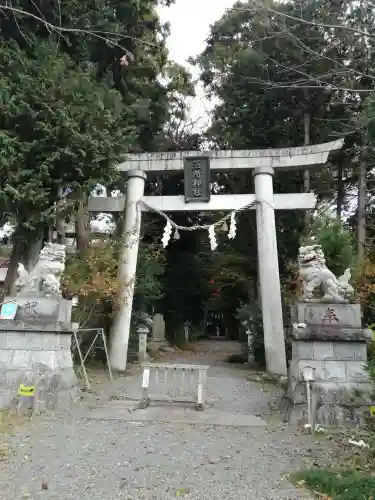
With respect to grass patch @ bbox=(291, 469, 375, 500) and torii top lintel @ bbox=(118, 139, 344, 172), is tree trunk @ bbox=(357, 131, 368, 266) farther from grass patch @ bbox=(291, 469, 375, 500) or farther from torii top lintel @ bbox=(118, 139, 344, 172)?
grass patch @ bbox=(291, 469, 375, 500)

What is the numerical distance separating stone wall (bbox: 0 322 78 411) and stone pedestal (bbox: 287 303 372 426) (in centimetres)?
349

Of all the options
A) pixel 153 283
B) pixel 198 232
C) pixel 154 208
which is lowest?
pixel 153 283

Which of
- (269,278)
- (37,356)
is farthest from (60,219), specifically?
(269,278)

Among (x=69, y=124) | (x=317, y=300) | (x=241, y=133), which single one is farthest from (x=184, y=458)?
(x=241, y=133)

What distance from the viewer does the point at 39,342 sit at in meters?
6.67

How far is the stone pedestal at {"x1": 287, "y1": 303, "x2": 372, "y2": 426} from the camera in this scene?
18.3ft

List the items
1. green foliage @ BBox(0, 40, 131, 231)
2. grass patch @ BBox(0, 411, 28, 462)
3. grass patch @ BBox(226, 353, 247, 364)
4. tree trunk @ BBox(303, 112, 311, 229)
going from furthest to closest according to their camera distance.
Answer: tree trunk @ BBox(303, 112, 311, 229), grass patch @ BBox(226, 353, 247, 364), green foliage @ BBox(0, 40, 131, 231), grass patch @ BBox(0, 411, 28, 462)

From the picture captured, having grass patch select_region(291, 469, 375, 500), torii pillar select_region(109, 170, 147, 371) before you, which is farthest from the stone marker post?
grass patch select_region(291, 469, 375, 500)

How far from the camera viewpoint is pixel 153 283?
1327 cm

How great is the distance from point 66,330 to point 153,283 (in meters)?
6.37

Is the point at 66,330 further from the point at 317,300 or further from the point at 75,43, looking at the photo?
the point at 75,43

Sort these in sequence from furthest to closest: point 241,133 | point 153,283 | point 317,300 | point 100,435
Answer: point 241,133 < point 153,283 < point 317,300 < point 100,435

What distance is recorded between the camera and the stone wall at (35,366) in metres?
6.31

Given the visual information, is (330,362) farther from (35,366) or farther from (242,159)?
(242,159)
